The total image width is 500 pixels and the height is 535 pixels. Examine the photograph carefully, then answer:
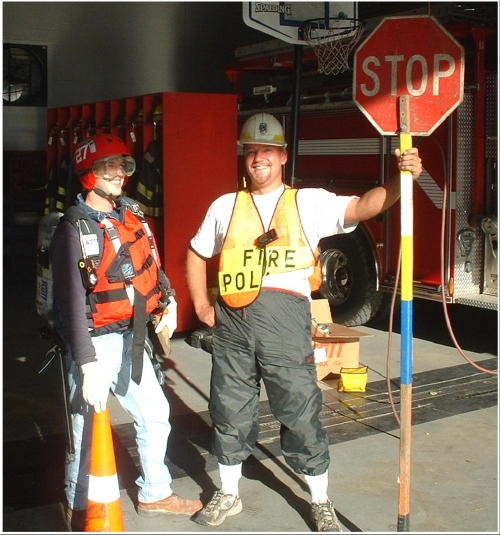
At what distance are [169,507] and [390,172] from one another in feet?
17.6

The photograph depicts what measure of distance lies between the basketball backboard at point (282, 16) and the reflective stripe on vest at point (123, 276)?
363 cm

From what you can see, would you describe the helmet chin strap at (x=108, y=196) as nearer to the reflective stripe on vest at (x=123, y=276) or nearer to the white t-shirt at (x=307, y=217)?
the reflective stripe on vest at (x=123, y=276)

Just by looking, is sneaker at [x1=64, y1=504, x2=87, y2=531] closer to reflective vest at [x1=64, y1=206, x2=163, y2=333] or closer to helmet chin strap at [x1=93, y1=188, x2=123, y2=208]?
reflective vest at [x1=64, y1=206, x2=163, y2=333]

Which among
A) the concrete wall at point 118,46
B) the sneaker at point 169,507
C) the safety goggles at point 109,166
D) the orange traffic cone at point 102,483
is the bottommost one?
the sneaker at point 169,507

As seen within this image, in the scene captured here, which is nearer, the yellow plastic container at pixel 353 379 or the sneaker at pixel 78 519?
the sneaker at pixel 78 519

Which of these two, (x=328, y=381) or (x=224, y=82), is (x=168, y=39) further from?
(x=328, y=381)

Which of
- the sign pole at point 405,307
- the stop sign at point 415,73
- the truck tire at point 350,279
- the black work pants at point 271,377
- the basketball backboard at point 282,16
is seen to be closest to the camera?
the sign pole at point 405,307

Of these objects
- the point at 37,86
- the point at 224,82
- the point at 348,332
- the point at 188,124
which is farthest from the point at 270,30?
the point at 224,82

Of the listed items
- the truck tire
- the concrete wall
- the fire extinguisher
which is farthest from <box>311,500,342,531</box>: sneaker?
the concrete wall

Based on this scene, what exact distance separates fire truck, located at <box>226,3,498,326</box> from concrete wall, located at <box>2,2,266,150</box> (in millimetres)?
4998

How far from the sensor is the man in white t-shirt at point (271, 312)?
4.27 meters

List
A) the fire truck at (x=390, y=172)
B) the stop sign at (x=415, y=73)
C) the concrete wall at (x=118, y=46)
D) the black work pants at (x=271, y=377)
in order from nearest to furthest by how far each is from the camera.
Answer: the stop sign at (x=415, y=73), the black work pants at (x=271, y=377), the fire truck at (x=390, y=172), the concrete wall at (x=118, y=46)

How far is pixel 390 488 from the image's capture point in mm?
4996

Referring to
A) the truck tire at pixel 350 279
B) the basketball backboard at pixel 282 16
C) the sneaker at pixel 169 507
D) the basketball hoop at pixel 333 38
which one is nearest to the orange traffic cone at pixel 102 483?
the sneaker at pixel 169 507
